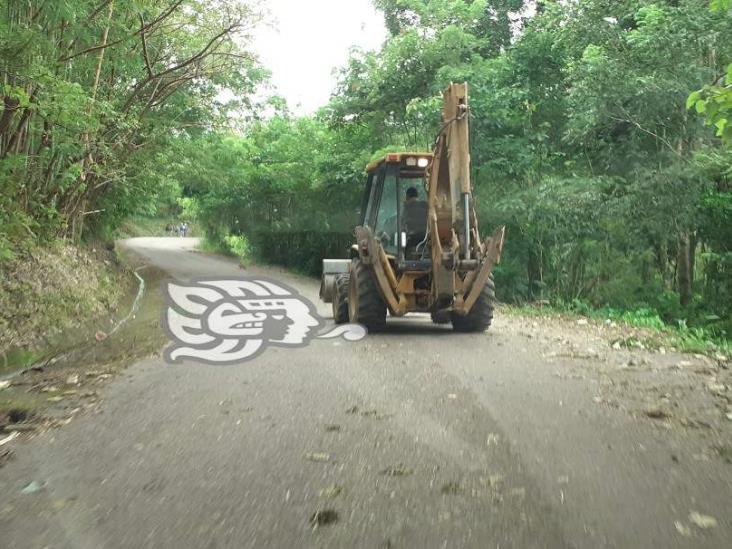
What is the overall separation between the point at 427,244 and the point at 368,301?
4.01 feet

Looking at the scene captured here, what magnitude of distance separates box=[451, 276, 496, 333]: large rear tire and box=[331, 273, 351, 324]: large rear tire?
178 cm

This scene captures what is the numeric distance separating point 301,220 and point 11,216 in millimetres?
15855

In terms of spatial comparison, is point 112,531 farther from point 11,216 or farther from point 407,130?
point 407,130

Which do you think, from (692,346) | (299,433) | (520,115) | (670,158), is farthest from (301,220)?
(299,433)

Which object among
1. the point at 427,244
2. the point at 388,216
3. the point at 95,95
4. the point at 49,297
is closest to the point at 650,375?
the point at 427,244

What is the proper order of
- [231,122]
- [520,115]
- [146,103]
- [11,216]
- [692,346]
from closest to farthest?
[692,346] → [11,216] → [146,103] → [520,115] → [231,122]

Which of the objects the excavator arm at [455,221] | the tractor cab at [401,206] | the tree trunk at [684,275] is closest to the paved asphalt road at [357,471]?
the excavator arm at [455,221]

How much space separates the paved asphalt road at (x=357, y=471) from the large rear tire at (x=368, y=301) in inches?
140

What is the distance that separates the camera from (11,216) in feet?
35.4

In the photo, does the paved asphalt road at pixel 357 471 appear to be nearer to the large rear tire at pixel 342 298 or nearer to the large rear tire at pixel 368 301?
the large rear tire at pixel 368 301

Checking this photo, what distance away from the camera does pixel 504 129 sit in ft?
57.2

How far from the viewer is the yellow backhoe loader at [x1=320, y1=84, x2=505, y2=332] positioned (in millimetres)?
9547

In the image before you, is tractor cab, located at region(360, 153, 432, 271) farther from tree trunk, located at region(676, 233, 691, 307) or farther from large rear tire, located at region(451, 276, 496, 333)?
tree trunk, located at region(676, 233, 691, 307)

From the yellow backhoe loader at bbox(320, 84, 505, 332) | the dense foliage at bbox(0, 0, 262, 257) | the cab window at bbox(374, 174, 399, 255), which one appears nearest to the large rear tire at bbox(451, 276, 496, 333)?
the yellow backhoe loader at bbox(320, 84, 505, 332)
